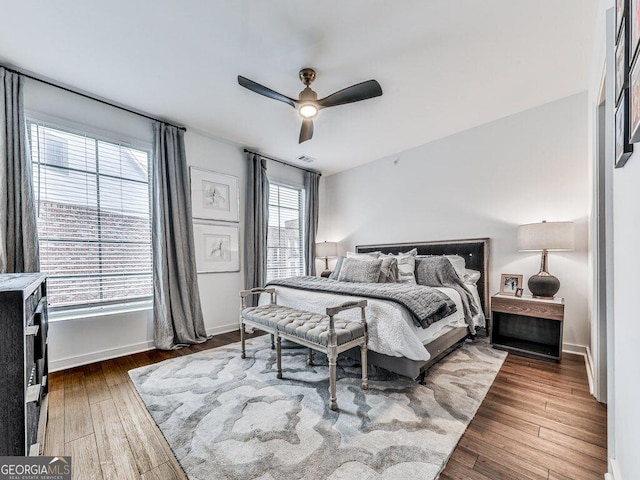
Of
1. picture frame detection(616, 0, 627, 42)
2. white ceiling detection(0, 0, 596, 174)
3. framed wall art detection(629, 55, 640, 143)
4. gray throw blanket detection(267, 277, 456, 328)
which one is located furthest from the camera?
gray throw blanket detection(267, 277, 456, 328)

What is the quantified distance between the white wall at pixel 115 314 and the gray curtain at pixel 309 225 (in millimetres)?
1610

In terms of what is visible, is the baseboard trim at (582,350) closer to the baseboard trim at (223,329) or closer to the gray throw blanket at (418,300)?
the gray throw blanket at (418,300)

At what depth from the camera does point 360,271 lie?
337 cm

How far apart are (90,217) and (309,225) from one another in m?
3.13

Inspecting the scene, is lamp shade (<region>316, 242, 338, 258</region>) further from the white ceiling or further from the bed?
the white ceiling

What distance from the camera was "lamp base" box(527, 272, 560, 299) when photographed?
2836 mm

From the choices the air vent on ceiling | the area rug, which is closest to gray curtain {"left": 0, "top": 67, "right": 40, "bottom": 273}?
the area rug

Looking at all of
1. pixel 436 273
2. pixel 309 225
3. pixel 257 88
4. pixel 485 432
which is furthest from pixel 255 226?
pixel 485 432

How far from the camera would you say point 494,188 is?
3.49 meters

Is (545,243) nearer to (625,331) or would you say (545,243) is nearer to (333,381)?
(625,331)

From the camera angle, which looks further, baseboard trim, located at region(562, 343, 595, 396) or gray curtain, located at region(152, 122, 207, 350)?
gray curtain, located at region(152, 122, 207, 350)

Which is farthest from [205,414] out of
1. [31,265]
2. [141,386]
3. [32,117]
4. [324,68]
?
[32,117]

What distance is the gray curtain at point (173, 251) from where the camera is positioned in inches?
126

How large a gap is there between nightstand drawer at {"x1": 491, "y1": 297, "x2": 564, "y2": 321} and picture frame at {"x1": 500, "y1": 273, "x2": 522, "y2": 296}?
304mm
